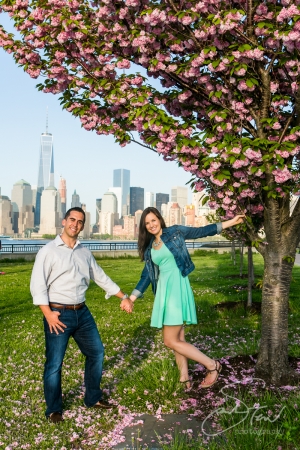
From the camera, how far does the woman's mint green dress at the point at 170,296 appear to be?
516cm

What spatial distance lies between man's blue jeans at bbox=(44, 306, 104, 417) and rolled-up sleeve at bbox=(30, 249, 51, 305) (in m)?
0.24

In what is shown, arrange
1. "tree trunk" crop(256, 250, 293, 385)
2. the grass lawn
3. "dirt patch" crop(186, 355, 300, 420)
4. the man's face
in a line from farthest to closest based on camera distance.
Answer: "tree trunk" crop(256, 250, 293, 385) → "dirt patch" crop(186, 355, 300, 420) → the man's face → the grass lawn

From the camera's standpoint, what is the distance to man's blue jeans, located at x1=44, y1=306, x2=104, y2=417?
4.73m

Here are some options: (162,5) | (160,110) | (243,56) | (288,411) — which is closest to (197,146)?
(160,110)

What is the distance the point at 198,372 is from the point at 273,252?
2.00m

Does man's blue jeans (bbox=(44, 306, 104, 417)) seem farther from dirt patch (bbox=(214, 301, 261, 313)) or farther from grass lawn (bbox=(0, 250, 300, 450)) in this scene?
dirt patch (bbox=(214, 301, 261, 313))

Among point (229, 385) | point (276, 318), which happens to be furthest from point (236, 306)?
point (229, 385)

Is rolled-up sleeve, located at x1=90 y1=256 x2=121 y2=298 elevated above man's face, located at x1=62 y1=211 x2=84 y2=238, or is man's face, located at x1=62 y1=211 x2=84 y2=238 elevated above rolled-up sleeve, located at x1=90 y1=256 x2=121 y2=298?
man's face, located at x1=62 y1=211 x2=84 y2=238

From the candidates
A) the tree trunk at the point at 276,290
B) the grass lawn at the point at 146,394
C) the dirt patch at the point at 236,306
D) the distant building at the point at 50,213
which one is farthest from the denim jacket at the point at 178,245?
the distant building at the point at 50,213

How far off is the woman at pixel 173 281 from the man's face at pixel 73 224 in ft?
2.73

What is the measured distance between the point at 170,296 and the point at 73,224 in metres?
1.42

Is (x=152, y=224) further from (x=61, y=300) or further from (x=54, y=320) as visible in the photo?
(x=54, y=320)

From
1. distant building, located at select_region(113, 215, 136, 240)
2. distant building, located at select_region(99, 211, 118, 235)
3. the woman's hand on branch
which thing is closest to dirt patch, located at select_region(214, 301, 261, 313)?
the woman's hand on branch

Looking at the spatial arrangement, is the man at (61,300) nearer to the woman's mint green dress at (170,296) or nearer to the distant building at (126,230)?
the woman's mint green dress at (170,296)
